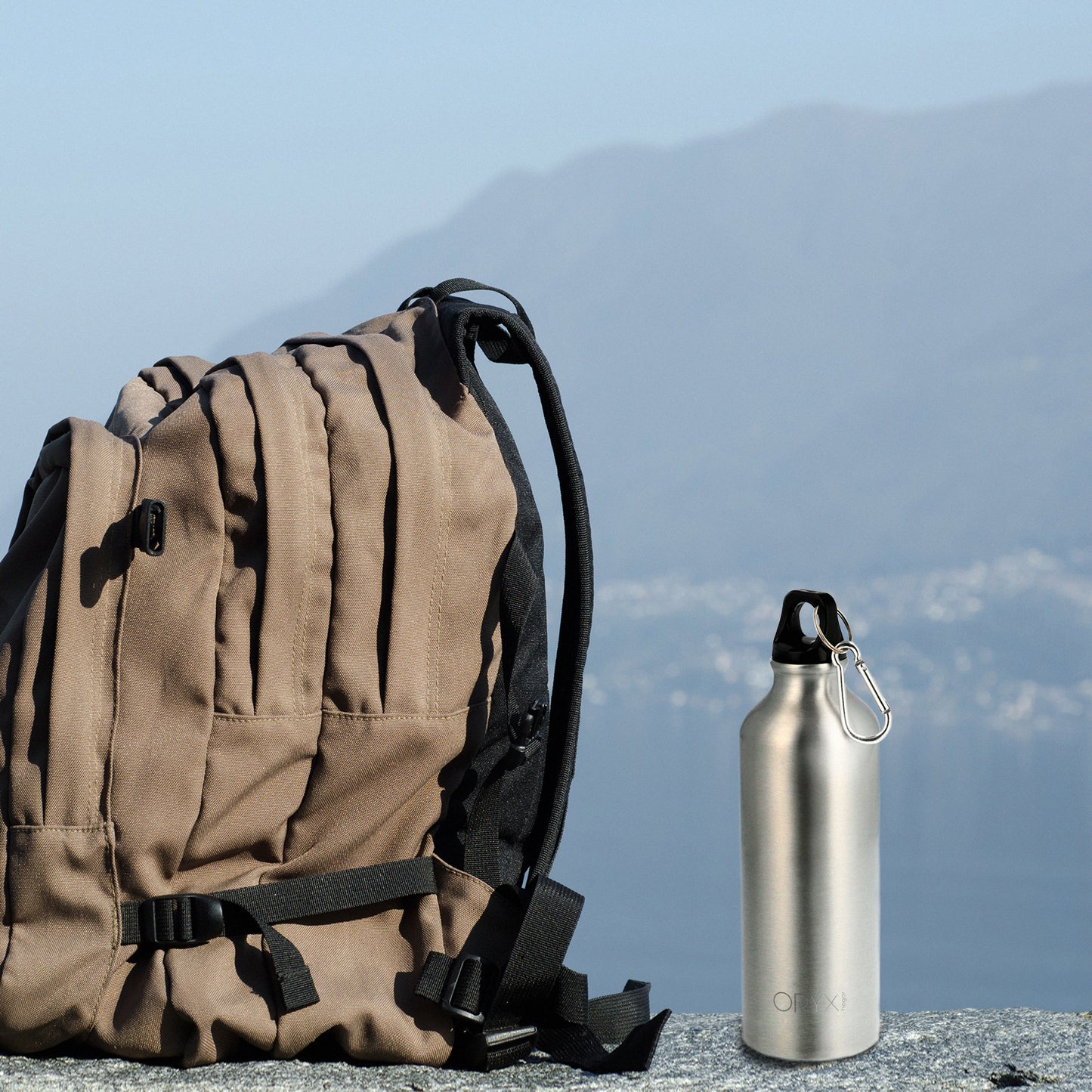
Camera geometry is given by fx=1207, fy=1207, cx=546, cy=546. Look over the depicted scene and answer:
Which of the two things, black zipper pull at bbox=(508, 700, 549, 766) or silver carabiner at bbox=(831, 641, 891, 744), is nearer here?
silver carabiner at bbox=(831, 641, 891, 744)

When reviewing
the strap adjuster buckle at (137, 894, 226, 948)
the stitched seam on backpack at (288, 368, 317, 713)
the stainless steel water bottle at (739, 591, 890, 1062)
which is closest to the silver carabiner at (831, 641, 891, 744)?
the stainless steel water bottle at (739, 591, 890, 1062)

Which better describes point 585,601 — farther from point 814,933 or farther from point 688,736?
point 688,736

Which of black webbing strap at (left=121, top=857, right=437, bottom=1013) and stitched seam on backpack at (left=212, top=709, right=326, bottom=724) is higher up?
stitched seam on backpack at (left=212, top=709, right=326, bottom=724)

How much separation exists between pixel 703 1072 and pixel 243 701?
1.78ft

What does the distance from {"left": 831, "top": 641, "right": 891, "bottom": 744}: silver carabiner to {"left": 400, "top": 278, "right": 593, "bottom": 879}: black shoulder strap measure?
26cm

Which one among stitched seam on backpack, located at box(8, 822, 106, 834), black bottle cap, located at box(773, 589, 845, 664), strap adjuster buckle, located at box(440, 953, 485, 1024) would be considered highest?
black bottle cap, located at box(773, 589, 845, 664)

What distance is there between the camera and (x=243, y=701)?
1124mm

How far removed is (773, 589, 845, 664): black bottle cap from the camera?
107 centimetres

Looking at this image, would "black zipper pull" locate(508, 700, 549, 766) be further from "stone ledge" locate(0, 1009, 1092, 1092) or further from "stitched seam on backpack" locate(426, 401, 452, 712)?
"stone ledge" locate(0, 1009, 1092, 1092)

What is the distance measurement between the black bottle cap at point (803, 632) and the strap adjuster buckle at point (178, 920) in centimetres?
57

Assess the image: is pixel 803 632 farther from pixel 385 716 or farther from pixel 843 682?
pixel 385 716

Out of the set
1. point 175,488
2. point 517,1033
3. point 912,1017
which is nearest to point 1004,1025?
point 912,1017

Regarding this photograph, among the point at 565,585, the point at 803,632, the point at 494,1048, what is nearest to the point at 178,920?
the point at 494,1048

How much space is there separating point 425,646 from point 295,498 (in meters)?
0.19
